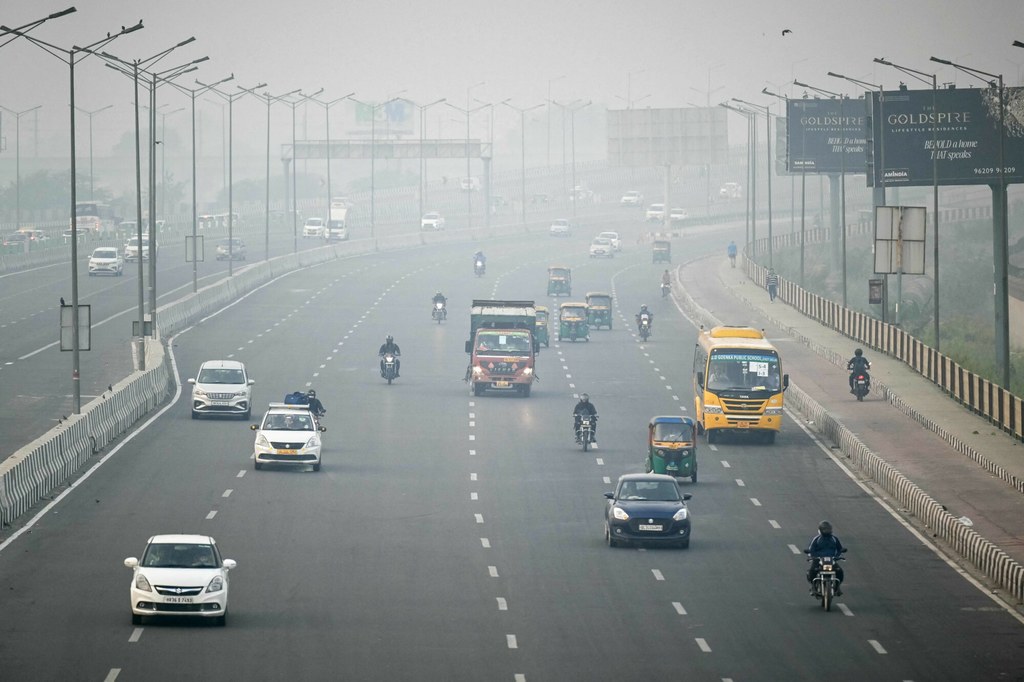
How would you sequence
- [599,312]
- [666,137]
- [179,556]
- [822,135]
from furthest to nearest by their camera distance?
[666,137], [822,135], [599,312], [179,556]

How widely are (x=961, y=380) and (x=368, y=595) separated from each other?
34231 millimetres

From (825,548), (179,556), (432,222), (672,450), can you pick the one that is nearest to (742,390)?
(672,450)

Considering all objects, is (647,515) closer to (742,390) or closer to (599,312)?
(742,390)

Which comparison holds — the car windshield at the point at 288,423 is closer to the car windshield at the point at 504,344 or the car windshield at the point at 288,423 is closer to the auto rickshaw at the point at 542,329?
the car windshield at the point at 504,344

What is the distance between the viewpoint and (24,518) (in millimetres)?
41312

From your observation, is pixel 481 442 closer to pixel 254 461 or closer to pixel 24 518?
pixel 254 461

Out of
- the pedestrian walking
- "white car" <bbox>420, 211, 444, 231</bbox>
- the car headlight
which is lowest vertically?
the car headlight

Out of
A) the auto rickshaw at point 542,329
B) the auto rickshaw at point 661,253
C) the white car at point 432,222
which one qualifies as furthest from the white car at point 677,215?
the auto rickshaw at point 542,329

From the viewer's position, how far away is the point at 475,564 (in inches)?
1443

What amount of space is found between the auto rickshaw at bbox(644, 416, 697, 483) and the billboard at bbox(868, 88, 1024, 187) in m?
29.9

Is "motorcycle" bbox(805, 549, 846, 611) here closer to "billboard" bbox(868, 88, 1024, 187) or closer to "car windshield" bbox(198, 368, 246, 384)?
"car windshield" bbox(198, 368, 246, 384)

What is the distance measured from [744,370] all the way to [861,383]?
10.0 meters

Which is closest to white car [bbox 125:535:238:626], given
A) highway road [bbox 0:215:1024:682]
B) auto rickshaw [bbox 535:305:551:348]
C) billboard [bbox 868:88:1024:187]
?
highway road [bbox 0:215:1024:682]

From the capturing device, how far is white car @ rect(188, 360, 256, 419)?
5853 centimetres
